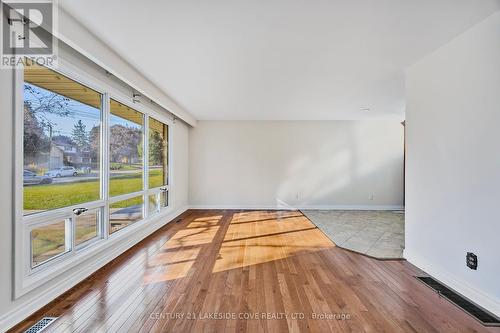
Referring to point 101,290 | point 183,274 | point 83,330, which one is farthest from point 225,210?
point 83,330

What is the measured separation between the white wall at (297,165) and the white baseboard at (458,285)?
3.77 m

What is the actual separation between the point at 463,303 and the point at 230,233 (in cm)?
326

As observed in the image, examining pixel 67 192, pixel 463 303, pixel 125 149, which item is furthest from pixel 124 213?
pixel 463 303

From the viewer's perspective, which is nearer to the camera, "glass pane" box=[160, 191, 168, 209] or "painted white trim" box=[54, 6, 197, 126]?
"painted white trim" box=[54, 6, 197, 126]

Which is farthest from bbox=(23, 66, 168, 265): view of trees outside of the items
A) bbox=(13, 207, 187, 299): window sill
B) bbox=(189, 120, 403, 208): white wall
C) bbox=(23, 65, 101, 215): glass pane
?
bbox=(189, 120, 403, 208): white wall

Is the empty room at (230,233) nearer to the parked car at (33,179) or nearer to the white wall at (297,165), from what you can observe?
the parked car at (33,179)

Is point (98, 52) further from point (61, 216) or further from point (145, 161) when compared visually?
point (145, 161)

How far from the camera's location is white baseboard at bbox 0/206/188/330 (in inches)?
74.5

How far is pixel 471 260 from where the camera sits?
2.29 metres

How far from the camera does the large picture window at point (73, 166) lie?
2.18 meters

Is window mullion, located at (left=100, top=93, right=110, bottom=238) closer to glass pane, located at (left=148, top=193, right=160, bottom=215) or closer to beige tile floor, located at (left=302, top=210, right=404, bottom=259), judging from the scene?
glass pane, located at (left=148, top=193, right=160, bottom=215)

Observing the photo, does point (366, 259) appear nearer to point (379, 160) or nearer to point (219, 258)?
point (219, 258)

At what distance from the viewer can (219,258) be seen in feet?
10.9

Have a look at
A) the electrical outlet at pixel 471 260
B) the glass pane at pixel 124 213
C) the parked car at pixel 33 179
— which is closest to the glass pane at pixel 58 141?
the parked car at pixel 33 179
